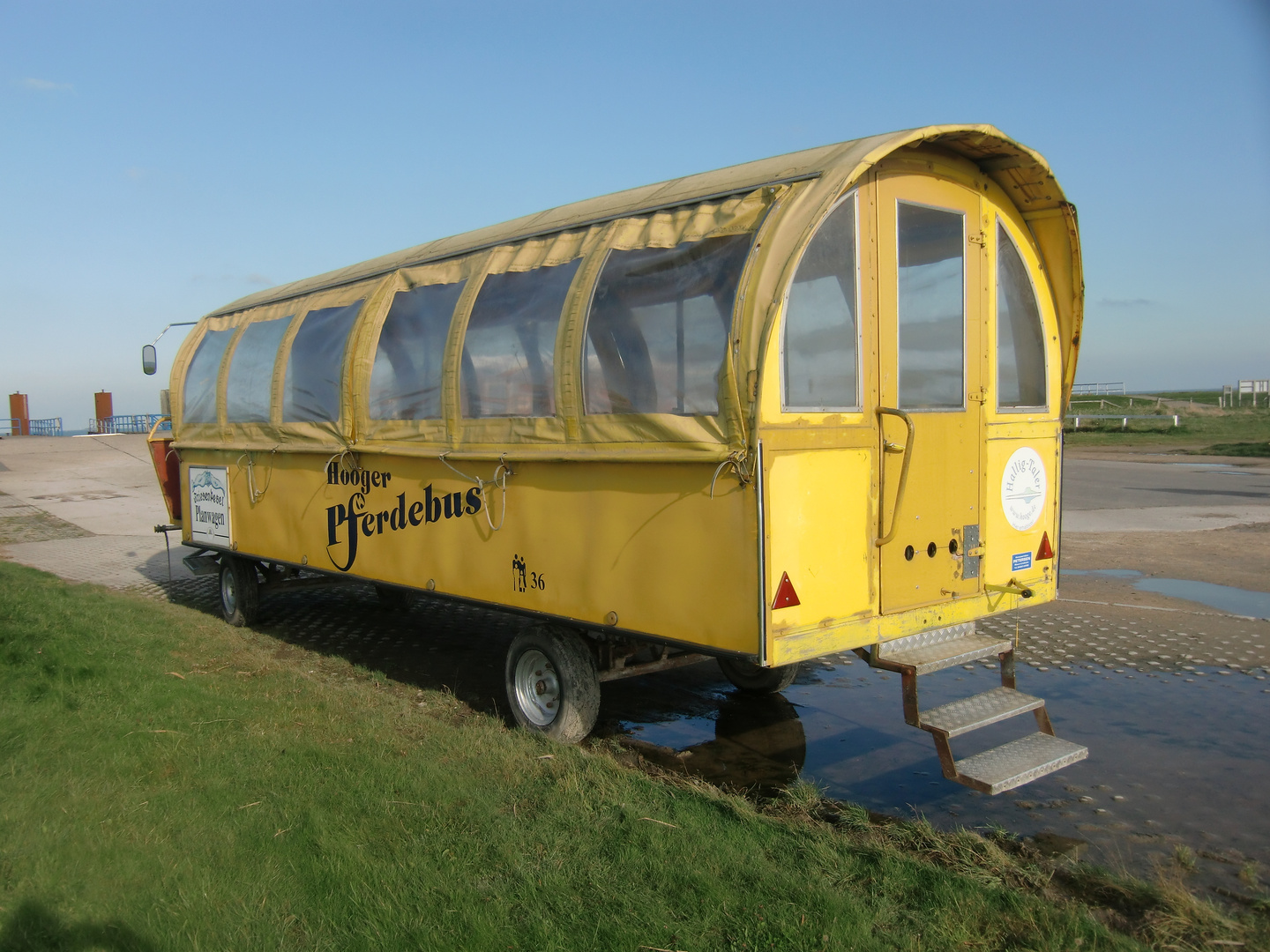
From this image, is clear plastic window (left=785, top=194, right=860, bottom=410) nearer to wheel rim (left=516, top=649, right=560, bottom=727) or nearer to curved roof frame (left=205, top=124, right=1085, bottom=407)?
curved roof frame (left=205, top=124, right=1085, bottom=407)

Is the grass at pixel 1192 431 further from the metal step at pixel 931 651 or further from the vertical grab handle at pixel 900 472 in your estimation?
the vertical grab handle at pixel 900 472

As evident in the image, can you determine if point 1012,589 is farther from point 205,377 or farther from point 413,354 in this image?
point 205,377

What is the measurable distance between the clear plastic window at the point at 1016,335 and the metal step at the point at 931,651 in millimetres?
1452

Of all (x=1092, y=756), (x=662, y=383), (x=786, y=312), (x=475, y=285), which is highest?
(x=475, y=285)

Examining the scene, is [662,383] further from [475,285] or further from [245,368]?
[245,368]

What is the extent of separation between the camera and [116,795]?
15.4ft

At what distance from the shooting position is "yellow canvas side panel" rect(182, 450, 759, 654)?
4965 millimetres

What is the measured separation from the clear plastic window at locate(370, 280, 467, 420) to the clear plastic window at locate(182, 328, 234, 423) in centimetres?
313

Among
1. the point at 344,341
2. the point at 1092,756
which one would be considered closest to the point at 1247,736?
the point at 1092,756

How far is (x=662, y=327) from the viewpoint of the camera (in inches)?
211

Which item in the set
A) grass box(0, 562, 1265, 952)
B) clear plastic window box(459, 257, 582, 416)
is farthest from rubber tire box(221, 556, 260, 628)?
clear plastic window box(459, 257, 582, 416)

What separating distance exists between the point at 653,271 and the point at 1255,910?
399cm

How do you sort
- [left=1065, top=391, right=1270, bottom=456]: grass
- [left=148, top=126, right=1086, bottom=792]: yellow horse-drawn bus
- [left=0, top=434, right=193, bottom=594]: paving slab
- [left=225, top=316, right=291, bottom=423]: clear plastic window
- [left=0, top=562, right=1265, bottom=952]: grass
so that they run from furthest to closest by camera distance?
1. [left=1065, top=391, right=1270, bottom=456]: grass
2. [left=0, top=434, right=193, bottom=594]: paving slab
3. [left=225, top=316, right=291, bottom=423]: clear plastic window
4. [left=148, top=126, right=1086, bottom=792]: yellow horse-drawn bus
5. [left=0, top=562, right=1265, bottom=952]: grass

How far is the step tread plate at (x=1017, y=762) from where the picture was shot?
4.62 meters
